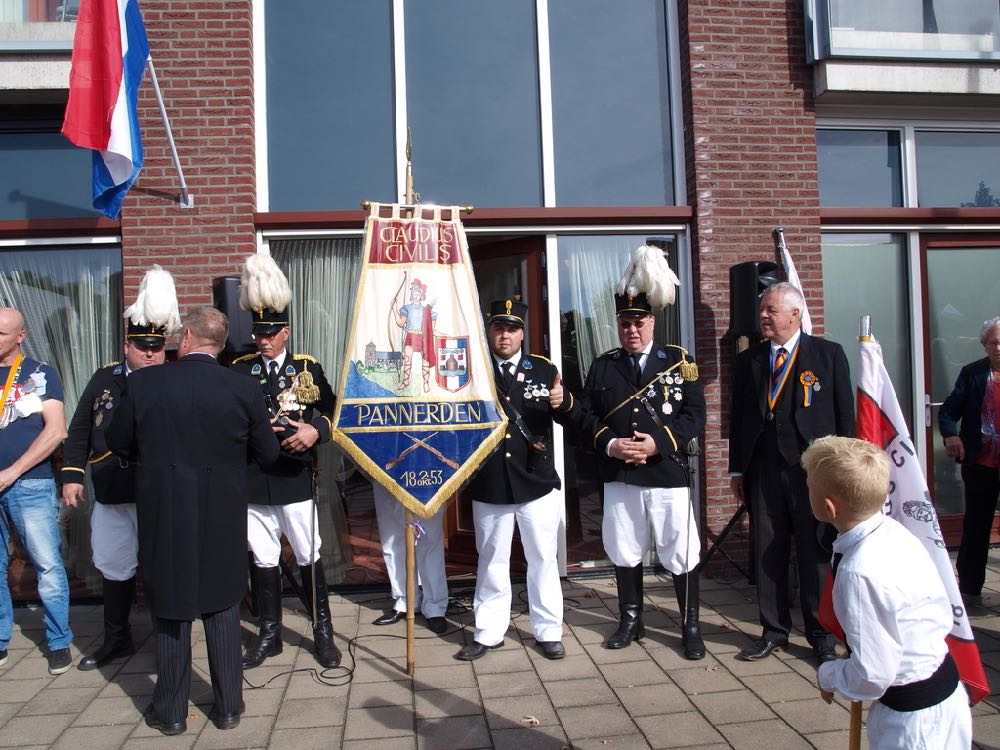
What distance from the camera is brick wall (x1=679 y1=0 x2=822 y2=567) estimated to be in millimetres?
5695

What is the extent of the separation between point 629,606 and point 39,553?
3.39 m

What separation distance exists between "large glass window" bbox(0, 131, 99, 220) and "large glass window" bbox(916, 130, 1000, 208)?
660 centimetres

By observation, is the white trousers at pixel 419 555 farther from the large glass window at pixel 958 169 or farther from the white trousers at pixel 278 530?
the large glass window at pixel 958 169

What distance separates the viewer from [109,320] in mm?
5605

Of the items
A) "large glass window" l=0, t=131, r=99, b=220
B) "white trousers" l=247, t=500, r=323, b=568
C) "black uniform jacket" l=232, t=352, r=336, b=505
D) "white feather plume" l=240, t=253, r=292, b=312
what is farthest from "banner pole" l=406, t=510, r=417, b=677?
"large glass window" l=0, t=131, r=99, b=220

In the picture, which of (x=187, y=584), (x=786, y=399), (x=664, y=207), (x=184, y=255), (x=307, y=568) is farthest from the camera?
(x=664, y=207)

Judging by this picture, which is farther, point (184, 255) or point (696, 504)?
point (696, 504)

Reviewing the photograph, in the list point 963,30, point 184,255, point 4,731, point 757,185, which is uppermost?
point 963,30

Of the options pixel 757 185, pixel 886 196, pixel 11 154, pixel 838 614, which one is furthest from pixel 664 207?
pixel 11 154

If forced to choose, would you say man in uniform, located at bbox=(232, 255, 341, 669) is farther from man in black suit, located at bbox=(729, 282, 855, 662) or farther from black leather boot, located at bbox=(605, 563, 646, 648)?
man in black suit, located at bbox=(729, 282, 855, 662)

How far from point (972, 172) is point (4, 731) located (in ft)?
25.3

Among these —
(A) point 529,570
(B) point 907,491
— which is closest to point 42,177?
(A) point 529,570

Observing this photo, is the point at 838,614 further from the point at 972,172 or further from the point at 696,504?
the point at 972,172

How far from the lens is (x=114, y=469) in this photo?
432 cm
